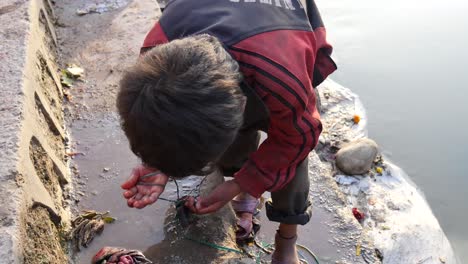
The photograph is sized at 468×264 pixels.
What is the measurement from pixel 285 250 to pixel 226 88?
1.18 metres

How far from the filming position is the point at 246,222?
2500 mm

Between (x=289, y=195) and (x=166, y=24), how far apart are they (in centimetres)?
88

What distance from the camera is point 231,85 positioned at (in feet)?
4.71

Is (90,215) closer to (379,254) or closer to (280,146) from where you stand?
(280,146)

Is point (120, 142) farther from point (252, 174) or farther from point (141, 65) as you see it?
point (141, 65)

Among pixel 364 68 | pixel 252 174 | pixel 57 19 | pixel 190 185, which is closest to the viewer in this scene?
pixel 252 174

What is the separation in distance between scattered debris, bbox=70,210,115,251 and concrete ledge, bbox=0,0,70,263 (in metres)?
0.07

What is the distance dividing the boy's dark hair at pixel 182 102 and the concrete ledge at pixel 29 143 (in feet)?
2.24

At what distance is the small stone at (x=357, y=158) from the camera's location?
10.5 ft

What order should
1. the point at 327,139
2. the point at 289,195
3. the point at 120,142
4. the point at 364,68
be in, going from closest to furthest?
the point at 289,195, the point at 120,142, the point at 327,139, the point at 364,68

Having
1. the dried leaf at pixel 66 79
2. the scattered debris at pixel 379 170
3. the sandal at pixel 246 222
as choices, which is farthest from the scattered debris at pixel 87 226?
the scattered debris at pixel 379 170

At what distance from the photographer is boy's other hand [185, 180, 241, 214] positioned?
206 cm

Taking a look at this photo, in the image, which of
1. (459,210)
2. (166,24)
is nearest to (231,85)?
(166,24)

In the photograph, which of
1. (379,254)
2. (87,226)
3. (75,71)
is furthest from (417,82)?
(87,226)
